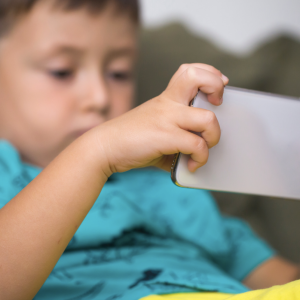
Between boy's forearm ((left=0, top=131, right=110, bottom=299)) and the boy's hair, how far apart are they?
0.33 m

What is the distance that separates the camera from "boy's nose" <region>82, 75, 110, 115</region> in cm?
56

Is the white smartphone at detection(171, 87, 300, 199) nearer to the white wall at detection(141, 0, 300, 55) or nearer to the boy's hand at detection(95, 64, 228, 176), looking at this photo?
the boy's hand at detection(95, 64, 228, 176)

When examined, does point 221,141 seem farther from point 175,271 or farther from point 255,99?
point 175,271

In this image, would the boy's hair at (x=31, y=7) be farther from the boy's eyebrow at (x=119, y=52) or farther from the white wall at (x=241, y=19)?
the white wall at (x=241, y=19)

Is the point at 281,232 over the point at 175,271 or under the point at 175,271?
over

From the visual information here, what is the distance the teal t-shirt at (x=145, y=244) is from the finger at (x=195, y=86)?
0.21m

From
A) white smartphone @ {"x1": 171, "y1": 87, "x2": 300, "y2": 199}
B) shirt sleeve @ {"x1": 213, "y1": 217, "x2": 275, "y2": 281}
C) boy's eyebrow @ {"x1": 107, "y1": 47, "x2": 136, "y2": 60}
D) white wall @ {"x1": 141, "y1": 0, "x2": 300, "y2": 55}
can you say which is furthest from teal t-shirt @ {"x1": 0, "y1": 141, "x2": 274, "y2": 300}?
white wall @ {"x1": 141, "y1": 0, "x2": 300, "y2": 55}

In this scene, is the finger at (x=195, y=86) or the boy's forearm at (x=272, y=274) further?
the boy's forearm at (x=272, y=274)

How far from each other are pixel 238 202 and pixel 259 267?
251 millimetres

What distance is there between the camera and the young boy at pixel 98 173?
309 millimetres

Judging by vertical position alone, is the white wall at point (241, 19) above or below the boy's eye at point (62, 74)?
above

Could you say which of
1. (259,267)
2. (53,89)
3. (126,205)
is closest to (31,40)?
(53,89)

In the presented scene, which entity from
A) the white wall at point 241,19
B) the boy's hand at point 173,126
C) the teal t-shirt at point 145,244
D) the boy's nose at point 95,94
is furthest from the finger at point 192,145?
the white wall at point 241,19

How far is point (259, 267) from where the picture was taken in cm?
59
